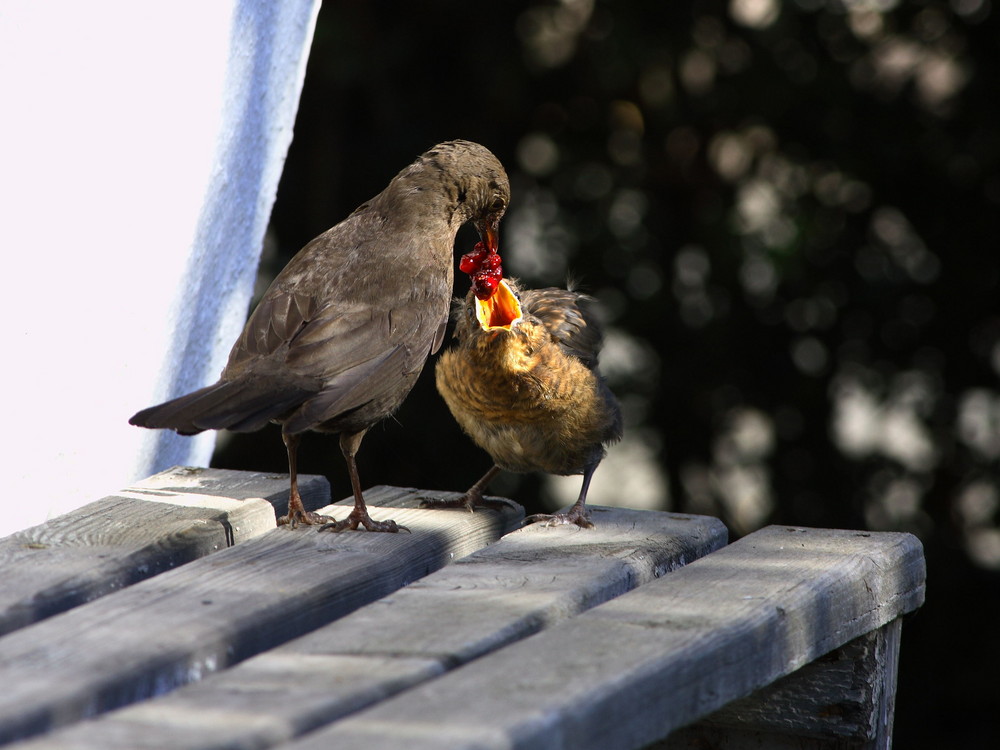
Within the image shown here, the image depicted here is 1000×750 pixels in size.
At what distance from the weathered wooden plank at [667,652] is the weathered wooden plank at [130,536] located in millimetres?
704

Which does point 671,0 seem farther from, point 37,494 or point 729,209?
point 37,494

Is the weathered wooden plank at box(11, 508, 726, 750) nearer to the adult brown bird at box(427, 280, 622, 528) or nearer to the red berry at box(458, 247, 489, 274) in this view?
the adult brown bird at box(427, 280, 622, 528)

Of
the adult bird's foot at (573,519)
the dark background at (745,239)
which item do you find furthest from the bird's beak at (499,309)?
the dark background at (745,239)

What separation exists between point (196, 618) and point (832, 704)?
42.5 inches

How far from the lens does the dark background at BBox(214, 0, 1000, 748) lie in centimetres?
446

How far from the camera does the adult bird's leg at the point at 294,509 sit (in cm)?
250

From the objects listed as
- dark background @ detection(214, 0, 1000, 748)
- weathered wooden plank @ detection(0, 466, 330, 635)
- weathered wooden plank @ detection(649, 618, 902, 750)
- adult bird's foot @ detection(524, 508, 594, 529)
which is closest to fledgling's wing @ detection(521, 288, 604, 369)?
adult bird's foot @ detection(524, 508, 594, 529)

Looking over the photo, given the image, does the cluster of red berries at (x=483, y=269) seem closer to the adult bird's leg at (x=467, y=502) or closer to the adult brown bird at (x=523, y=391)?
the adult brown bird at (x=523, y=391)

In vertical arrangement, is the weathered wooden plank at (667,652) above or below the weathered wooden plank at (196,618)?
below

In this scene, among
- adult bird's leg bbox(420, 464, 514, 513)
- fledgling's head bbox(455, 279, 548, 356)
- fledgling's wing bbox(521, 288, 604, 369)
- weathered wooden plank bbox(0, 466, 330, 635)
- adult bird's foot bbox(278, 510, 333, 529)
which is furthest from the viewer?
fledgling's wing bbox(521, 288, 604, 369)

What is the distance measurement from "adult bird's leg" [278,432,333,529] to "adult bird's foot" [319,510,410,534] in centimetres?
8

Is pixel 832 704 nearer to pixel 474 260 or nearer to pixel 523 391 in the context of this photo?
pixel 523 391

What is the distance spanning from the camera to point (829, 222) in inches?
179

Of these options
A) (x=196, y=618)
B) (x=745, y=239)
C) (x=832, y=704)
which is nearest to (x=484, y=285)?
(x=832, y=704)
